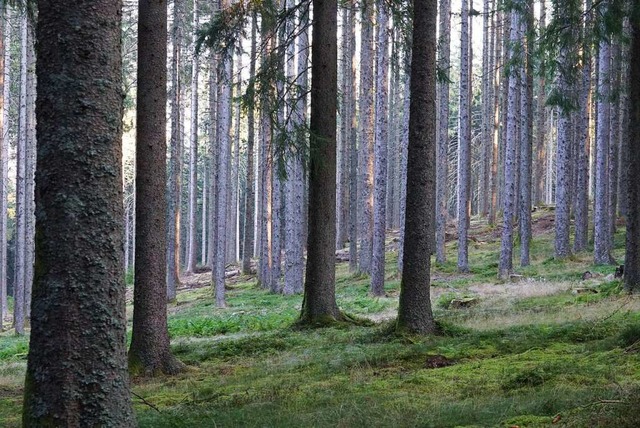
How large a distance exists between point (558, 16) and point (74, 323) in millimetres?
11226

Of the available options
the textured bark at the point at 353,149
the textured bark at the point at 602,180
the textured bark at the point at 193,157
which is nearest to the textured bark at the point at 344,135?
the textured bark at the point at 353,149

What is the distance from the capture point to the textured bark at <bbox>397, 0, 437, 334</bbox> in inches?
388

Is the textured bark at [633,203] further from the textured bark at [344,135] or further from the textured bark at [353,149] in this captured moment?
the textured bark at [344,135]

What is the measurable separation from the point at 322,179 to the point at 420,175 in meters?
2.56

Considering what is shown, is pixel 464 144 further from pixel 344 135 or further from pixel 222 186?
pixel 344 135

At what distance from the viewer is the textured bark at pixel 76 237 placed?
3783 mm

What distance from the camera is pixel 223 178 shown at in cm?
2238

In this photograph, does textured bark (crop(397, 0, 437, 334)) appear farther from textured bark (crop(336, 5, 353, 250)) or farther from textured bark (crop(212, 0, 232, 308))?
textured bark (crop(336, 5, 353, 250))

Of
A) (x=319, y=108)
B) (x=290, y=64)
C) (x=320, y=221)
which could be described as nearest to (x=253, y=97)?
(x=319, y=108)

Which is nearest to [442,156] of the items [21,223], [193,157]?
[193,157]

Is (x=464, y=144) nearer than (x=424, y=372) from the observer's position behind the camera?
No

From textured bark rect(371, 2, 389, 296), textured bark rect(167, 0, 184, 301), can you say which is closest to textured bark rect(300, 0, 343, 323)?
textured bark rect(371, 2, 389, 296)

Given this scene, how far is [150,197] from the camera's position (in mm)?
8828

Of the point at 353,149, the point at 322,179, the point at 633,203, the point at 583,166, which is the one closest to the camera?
the point at 322,179
